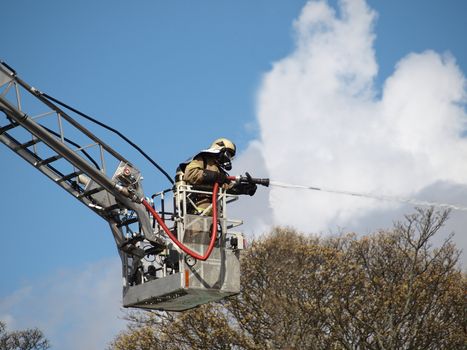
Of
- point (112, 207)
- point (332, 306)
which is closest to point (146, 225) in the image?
point (112, 207)

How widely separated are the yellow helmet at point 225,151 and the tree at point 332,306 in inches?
892

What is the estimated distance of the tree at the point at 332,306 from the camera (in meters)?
43.3

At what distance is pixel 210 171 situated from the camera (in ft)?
67.0

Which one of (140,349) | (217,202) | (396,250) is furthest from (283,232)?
(217,202)

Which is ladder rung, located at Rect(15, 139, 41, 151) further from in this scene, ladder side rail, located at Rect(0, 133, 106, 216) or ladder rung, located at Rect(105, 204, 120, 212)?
ladder rung, located at Rect(105, 204, 120, 212)

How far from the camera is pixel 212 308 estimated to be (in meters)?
46.5

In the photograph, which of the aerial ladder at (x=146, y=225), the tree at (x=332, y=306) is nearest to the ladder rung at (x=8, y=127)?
the aerial ladder at (x=146, y=225)

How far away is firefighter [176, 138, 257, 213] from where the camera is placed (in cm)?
2044

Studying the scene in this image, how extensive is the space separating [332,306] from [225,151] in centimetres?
2546

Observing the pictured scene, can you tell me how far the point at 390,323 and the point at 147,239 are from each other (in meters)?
24.9

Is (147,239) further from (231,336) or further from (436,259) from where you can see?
(436,259)

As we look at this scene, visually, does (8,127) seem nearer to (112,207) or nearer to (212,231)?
(112,207)

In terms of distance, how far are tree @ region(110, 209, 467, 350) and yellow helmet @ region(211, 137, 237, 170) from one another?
2266 centimetres

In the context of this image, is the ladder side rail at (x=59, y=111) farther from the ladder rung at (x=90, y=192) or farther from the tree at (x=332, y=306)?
the tree at (x=332, y=306)
